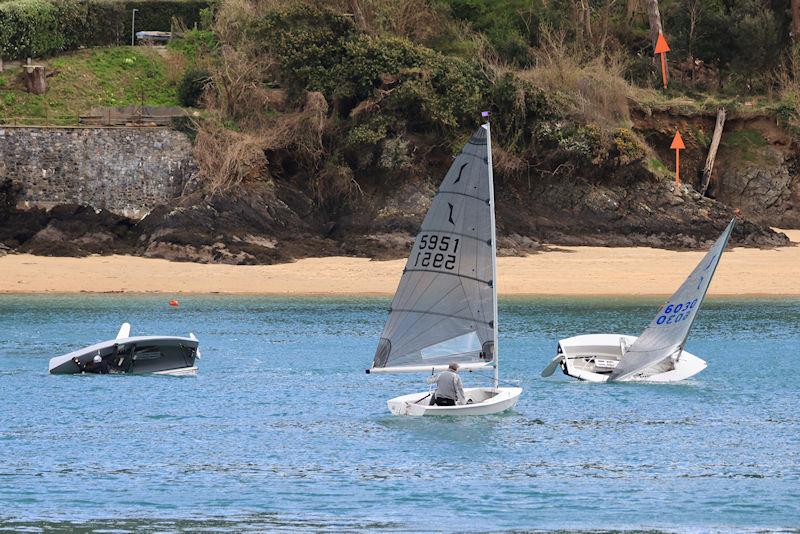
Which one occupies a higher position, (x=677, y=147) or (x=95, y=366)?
(x=677, y=147)

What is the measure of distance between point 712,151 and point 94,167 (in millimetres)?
27938

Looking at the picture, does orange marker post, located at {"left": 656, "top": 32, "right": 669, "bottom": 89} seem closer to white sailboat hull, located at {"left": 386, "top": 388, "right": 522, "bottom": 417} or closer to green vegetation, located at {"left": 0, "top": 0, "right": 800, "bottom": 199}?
green vegetation, located at {"left": 0, "top": 0, "right": 800, "bottom": 199}

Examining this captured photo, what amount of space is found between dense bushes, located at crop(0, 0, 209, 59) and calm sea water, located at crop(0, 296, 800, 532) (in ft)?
81.8

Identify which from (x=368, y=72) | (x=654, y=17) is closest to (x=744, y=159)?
(x=654, y=17)

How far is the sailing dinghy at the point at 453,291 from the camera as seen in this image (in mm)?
25219

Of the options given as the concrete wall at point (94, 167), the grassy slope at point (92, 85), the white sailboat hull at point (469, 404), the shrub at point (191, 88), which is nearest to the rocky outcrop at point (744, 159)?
the shrub at point (191, 88)

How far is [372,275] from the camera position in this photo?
51094 mm

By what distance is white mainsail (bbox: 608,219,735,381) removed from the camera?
98.3 feet

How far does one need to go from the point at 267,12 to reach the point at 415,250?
1385 inches

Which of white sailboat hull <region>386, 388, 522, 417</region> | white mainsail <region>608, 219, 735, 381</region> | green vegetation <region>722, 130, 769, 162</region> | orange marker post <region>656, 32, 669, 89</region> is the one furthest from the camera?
orange marker post <region>656, 32, 669, 89</region>

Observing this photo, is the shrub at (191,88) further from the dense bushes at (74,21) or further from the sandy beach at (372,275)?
the sandy beach at (372,275)

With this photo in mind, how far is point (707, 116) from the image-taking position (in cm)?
6091

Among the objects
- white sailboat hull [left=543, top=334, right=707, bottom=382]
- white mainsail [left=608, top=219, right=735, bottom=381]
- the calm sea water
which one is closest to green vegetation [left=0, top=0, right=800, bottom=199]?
the calm sea water

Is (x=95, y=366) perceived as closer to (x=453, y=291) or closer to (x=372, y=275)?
(x=453, y=291)
